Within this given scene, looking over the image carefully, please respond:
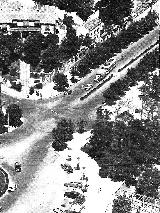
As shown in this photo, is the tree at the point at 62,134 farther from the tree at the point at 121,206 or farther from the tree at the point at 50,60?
the tree at the point at 50,60

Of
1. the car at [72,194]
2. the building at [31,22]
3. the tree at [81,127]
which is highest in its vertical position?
the building at [31,22]

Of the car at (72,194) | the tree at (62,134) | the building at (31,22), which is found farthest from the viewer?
the building at (31,22)

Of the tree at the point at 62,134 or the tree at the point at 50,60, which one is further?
the tree at the point at 50,60

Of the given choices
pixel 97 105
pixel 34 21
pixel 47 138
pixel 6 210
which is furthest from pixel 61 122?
pixel 34 21

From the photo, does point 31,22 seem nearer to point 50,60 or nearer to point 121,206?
point 50,60

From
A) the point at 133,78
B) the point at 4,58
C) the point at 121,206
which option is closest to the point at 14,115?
the point at 4,58

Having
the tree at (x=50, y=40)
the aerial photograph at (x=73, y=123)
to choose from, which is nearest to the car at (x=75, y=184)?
the aerial photograph at (x=73, y=123)
